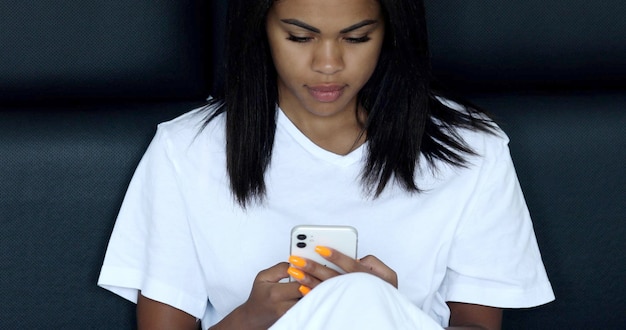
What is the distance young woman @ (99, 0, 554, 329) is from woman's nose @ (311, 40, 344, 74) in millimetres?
90

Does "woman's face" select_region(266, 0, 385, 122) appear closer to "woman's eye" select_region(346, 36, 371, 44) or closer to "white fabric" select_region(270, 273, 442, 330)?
"woman's eye" select_region(346, 36, 371, 44)

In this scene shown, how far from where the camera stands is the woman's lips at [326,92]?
3.38 ft

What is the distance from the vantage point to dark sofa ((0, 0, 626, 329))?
1.18 meters

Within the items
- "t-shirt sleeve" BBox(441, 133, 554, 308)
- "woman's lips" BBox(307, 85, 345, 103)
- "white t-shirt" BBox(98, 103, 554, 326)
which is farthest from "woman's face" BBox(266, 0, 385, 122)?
"t-shirt sleeve" BBox(441, 133, 554, 308)

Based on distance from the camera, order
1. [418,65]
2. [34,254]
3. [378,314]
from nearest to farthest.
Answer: [378,314] < [418,65] < [34,254]

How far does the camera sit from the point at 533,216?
1.26 metres

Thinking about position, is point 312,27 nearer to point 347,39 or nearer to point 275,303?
point 347,39

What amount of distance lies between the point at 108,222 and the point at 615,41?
0.72m

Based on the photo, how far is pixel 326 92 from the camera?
1035 mm

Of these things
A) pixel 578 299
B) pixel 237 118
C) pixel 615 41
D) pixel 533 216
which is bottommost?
pixel 578 299

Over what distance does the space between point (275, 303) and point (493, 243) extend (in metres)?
0.29

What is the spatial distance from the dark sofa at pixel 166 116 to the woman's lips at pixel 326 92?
23cm

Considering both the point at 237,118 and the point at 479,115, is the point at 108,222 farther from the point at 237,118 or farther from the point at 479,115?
the point at 479,115

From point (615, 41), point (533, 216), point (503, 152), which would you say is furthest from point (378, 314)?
point (615, 41)
